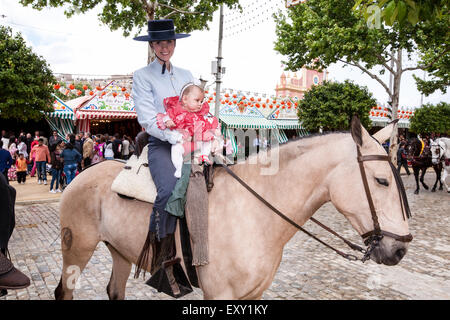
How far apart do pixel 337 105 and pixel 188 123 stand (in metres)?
18.8

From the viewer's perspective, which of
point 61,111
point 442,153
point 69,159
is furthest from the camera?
point 61,111

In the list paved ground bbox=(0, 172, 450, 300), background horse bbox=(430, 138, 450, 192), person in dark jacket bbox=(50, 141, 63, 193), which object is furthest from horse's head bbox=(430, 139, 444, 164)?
person in dark jacket bbox=(50, 141, 63, 193)

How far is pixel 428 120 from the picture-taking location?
29688 millimetres

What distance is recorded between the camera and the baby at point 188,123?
8.43ft

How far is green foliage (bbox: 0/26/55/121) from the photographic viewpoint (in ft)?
44.2

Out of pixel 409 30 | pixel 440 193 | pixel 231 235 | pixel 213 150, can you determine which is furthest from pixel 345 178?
pixel 409 30

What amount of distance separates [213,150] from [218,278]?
1.03 meters

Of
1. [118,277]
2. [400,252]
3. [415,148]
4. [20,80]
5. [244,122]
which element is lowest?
[118,277]

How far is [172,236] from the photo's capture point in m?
2.48

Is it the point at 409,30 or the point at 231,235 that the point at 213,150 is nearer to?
the point at 231,235

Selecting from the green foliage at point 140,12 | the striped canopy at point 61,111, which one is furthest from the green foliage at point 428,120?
the striped canopy at point 61,111

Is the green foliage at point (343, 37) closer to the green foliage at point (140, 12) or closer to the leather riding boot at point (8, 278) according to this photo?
the green foliage at point (140, 12)

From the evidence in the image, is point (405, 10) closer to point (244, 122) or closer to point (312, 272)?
point (312, 272)

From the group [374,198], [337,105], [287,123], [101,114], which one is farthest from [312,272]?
[287,123]
